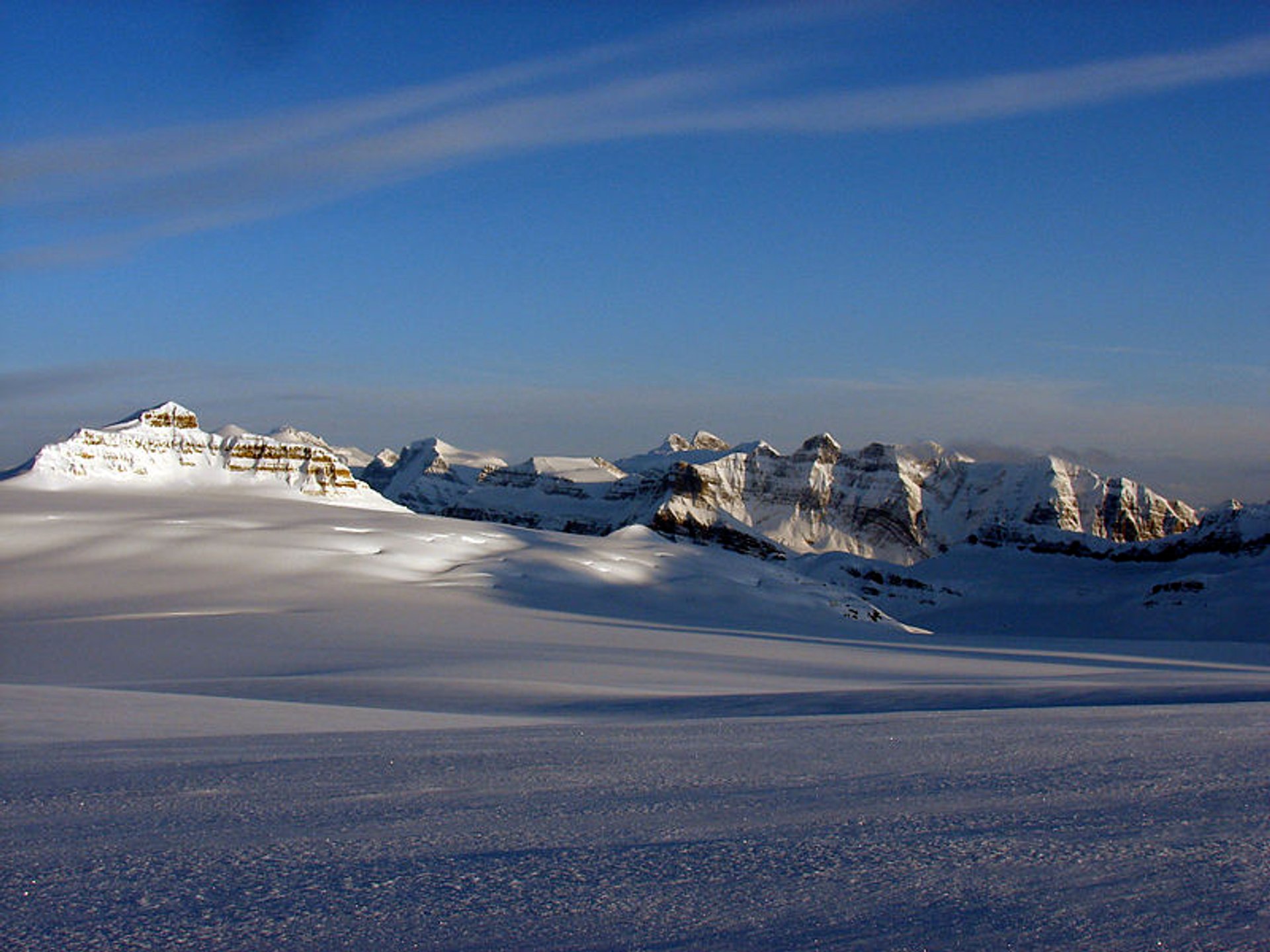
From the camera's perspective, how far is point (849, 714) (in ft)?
36.9

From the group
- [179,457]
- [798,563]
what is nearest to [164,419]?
[179,457]

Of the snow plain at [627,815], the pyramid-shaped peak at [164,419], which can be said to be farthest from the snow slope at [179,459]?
the snow plain at [627,815]

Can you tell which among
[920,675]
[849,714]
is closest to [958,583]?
[920,675]

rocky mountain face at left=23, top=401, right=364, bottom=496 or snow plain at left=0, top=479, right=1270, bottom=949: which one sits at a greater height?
rocky mountain face at left=23, top=401, right=364, bottom=496

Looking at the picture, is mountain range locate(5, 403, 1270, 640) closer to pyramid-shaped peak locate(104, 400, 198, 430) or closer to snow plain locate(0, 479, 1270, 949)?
pyramid-shaped peak locate(104, 400, 198, 430)

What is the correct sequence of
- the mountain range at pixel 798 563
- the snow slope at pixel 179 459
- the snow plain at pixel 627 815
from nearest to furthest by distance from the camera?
the snow plain at pixel 627 815, the mountain range at pixel 798 563, the snow slope at pixel 179 459

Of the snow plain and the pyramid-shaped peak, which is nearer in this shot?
the snow plain

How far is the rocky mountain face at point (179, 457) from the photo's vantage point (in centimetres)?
7494

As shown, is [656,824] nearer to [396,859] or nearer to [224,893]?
[396,859]

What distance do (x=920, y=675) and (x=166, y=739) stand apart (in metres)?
14.4

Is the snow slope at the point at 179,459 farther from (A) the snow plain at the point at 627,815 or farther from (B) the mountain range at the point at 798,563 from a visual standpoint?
(A) the snow plain at the point at 627,815

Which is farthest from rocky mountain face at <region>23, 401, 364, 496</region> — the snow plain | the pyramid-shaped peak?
the snow plain

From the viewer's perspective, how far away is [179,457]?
83.7 m

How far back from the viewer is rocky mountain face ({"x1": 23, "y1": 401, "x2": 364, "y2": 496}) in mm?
74938
